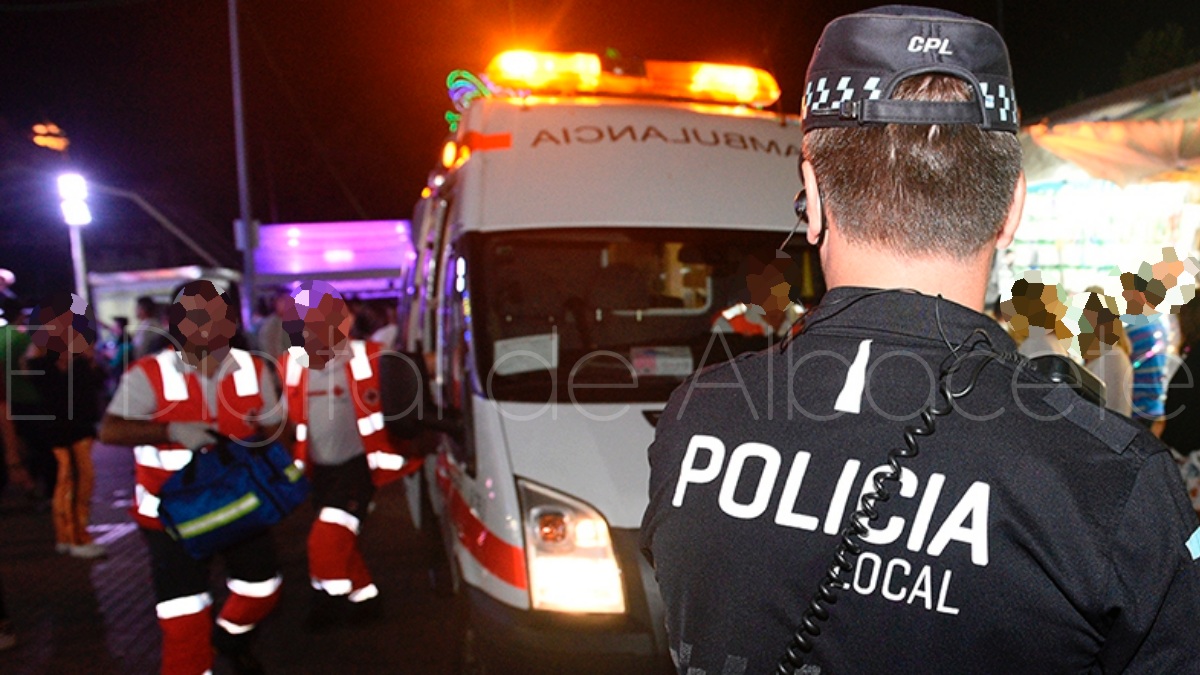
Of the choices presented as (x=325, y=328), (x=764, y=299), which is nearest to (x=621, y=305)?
(x=764, y=299)

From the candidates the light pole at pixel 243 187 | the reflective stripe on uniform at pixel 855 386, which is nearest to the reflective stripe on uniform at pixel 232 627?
the reflective stripe on uniform at pixel 855 386

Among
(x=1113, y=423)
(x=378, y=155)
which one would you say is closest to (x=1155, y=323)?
(x=1113, y=423)

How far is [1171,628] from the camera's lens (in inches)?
42.3

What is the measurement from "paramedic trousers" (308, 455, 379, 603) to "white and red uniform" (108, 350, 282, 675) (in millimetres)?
897

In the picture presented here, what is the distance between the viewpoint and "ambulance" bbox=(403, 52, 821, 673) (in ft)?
11.7

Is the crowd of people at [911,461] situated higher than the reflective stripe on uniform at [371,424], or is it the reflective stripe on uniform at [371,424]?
the crowd of people at [911,461]

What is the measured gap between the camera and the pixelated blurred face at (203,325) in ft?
13.1

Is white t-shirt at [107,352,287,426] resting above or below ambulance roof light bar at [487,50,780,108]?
below

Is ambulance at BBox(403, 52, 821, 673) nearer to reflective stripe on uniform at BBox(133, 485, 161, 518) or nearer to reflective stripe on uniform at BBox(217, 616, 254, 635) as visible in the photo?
reflective stripe on uniform at BBox(217, 616, 254, 635)

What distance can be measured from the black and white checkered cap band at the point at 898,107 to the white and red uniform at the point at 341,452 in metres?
4.35

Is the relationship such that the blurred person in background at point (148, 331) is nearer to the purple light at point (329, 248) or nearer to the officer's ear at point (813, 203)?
the officer's ear at point (813, 203)

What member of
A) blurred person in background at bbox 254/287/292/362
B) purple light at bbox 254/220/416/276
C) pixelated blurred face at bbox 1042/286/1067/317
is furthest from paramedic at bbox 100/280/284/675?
purple light at bbox 254/220/416/276

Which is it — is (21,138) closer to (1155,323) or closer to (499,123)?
(499,123)

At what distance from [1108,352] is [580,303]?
3.01 m
